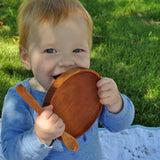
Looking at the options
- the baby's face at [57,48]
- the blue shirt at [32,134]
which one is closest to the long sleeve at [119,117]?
the blue shirt at [32,134]

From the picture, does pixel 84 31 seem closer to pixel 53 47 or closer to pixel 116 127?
pixel 53 47

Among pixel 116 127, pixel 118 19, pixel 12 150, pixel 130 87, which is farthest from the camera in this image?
pixel 118 19

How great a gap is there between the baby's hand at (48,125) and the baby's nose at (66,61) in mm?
197

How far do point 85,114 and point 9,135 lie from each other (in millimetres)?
352

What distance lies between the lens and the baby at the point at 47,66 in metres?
1.00

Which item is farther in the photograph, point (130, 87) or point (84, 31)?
point (130, 87)

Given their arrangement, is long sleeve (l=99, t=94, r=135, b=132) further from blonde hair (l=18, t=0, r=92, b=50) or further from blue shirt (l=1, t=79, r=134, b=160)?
blonde hair (l=18, t=0, r=92, b=50)

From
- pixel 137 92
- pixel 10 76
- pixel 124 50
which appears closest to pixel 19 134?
pixel 10 76

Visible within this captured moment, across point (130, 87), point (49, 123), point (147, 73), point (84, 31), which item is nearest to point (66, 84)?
point (49, 123)

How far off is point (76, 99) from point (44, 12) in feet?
1.36

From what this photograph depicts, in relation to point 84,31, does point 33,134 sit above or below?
below

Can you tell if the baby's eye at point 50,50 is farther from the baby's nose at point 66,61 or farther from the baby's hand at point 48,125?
the baby's hand at point 48,125

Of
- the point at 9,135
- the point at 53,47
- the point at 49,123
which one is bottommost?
the point at 9,135

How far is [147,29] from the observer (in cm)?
303
